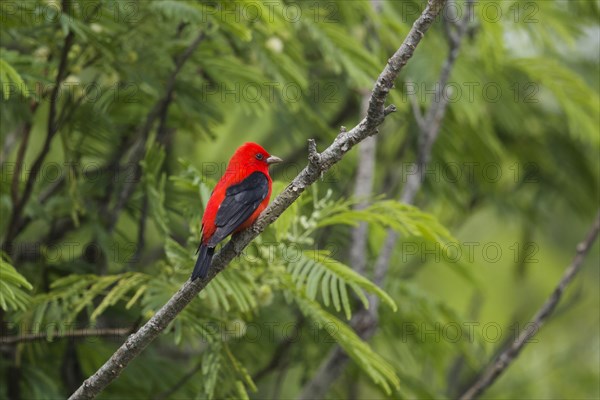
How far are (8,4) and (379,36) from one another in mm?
2570

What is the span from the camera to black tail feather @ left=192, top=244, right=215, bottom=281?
Result: 3.64 metres

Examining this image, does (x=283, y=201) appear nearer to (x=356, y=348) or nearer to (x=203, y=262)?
(x=203, y=262)

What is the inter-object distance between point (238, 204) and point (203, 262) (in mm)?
494

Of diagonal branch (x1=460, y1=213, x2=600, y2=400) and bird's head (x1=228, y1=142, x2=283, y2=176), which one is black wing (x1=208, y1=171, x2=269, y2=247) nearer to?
bird's head (x1=228, y1=142, x2=283, y2=176)

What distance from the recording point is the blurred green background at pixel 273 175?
14.5ft

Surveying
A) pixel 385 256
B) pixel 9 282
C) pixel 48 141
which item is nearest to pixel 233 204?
pixel 9 282

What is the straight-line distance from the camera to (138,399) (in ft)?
16.7

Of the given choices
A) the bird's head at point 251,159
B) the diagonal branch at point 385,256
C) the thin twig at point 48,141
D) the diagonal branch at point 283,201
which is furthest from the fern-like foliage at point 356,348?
the thin twig at point 48,141

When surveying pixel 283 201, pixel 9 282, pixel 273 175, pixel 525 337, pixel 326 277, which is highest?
pixel 283 201

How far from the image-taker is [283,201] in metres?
3.46

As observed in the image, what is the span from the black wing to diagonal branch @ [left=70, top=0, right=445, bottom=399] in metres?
0.31

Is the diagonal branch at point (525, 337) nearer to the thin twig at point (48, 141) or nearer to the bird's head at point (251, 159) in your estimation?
the bird's head at point (251, 159)

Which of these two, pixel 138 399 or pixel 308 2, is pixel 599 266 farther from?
pixel 138 399

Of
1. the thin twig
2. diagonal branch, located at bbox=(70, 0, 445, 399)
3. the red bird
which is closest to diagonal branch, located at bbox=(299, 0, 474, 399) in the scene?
the red bird
